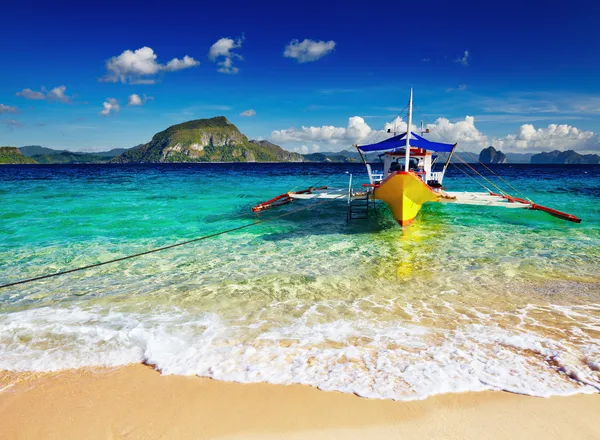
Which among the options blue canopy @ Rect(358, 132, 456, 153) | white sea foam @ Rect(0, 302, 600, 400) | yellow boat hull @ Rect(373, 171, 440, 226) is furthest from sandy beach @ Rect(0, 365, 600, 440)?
blue canopy @ Rect(358, 132, 456, 153)

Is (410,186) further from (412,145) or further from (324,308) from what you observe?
(324,308)

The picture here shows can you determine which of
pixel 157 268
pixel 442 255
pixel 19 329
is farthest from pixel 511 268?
pixel 19 329

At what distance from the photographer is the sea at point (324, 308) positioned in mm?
4332

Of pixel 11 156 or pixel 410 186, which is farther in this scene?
pixel 11 156

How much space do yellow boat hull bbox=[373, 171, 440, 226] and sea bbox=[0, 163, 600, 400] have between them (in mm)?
1031

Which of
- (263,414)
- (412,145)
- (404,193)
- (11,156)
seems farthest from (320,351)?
(11,156)

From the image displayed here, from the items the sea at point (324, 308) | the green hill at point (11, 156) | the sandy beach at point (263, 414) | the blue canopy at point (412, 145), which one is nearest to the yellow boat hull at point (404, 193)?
the sea at point (324, 308)

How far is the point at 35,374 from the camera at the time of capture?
4391 mm

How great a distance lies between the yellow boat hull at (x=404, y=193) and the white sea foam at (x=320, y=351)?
295 inches

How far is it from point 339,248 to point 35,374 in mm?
8710

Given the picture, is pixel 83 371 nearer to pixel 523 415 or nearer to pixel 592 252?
pixel 523 415

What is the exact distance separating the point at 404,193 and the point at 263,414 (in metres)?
11.2

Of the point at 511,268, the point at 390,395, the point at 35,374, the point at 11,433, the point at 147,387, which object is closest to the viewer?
the point at 11,433

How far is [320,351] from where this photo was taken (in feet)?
15.7
